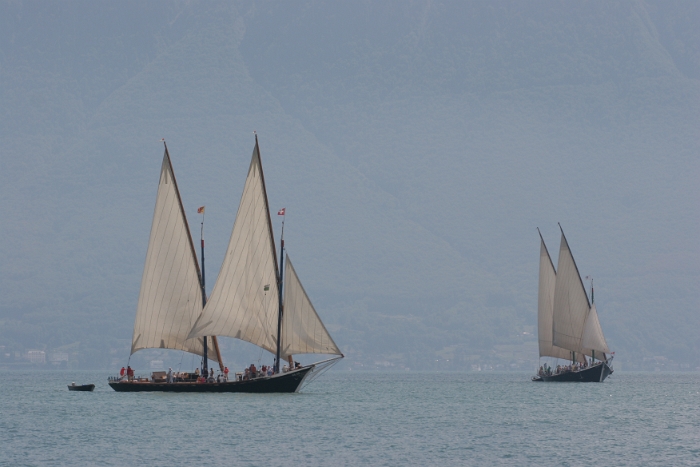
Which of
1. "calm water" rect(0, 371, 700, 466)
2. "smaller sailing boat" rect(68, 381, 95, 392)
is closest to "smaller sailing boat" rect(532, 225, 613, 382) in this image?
"calm water" rect(0, 371, 700, 466)

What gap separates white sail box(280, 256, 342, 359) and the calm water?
3.53 meters

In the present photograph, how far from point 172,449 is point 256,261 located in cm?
2856

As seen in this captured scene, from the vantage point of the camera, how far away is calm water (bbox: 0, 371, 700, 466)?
62.8 metres

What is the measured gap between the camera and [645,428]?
78.4 metres

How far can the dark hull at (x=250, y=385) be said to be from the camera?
9325 centimetres

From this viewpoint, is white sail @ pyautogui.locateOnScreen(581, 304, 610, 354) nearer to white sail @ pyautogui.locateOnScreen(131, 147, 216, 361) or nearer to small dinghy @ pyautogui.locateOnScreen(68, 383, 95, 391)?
small dinghy @ pyautogui.locateOnScreen(68, 383, 95, 391)

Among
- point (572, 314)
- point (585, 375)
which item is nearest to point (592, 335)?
point (572, 314)

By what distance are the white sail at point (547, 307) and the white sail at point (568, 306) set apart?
224 cm

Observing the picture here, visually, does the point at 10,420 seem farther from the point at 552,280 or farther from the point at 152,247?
the point at 552,280

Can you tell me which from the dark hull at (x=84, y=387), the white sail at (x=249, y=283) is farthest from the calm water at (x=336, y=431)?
the dark hull at (x=84, y=387)

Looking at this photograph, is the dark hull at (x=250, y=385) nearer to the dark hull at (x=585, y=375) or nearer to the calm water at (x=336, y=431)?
the calm water at (x=336, y=431)

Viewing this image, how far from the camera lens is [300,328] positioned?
91.7 metres

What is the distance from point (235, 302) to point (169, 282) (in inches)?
222

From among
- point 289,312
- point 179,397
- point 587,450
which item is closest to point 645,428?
point 587,450
